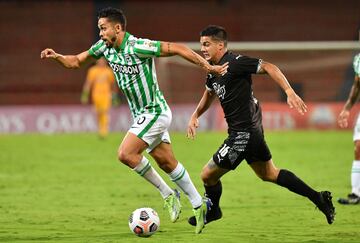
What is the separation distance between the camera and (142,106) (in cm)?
869

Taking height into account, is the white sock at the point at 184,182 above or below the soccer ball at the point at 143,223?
above

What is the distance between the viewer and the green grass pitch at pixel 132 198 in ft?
27.3

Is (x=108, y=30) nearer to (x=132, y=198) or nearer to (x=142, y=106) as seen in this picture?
(x=142, y=106)

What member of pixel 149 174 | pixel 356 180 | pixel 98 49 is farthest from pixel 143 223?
pixel 356 180

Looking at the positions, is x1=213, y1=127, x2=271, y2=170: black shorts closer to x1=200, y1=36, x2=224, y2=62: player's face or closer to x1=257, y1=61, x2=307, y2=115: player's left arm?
x1=257, y1=61, x2=307, y2=115: player's left arm

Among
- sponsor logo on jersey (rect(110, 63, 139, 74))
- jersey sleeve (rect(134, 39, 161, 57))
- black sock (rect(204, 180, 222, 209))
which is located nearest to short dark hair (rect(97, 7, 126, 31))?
jersey sleeve (rect(134, 39, 161, 57))

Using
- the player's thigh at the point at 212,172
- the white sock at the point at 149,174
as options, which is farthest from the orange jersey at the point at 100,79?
the player's thigh at the point at 212,172

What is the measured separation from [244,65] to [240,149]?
856 mm

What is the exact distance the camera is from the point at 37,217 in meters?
9.55

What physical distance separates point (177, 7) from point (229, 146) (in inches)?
968

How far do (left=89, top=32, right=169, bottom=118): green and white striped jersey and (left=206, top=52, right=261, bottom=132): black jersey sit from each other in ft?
2.30

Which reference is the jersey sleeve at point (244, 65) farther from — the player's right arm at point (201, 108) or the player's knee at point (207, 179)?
the player's knee at point (207, 179)

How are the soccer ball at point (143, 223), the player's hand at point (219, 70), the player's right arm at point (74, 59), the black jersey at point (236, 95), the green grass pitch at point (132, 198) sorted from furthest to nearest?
the player's right arm at point (74, 59), the green grass pitch at point (132, 198), the black jersey at point (236, 95), the soccer ball at point (143, 223), the player's hand at point (219, 70)

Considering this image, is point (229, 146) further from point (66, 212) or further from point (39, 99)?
point (39, 99)
